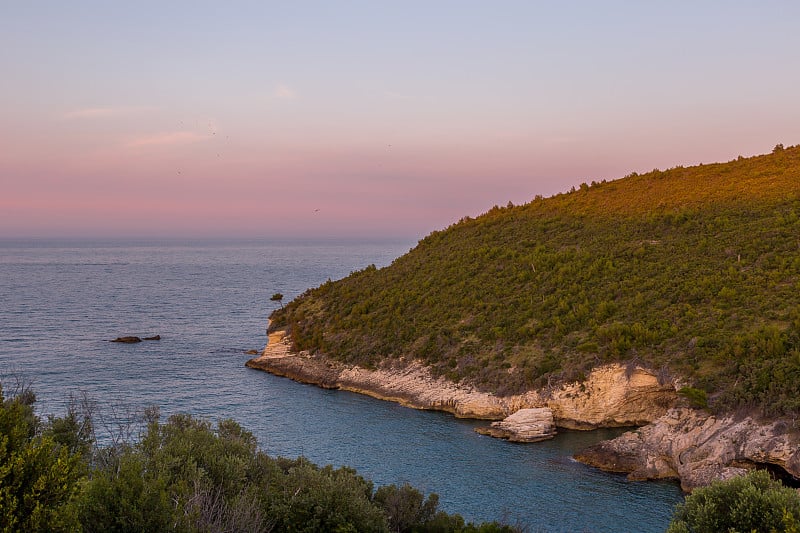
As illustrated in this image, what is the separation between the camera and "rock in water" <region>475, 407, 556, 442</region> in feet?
126

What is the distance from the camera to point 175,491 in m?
15.2

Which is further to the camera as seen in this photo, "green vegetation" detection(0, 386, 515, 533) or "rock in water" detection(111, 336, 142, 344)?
"rock in water" detection(111, 336, 142, 344)

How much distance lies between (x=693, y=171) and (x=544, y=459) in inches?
2159

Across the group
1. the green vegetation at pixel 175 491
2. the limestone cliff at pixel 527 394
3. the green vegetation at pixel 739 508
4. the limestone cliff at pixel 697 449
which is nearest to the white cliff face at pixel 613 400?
the limestone cliff at pixel 527 394

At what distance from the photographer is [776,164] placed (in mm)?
66188

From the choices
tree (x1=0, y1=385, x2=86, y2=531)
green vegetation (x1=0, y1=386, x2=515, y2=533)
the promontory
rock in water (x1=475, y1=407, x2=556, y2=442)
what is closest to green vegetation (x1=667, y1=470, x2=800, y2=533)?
green vegetation (x1=0, y1=386, x2=515, y2=533)

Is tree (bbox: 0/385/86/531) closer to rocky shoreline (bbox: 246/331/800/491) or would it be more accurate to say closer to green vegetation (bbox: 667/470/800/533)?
green vegetation (bbox: 667/470/800/533)

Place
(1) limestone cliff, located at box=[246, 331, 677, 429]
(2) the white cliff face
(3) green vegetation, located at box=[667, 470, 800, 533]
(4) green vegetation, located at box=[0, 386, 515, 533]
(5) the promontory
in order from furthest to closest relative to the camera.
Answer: (1) limestone cliff, located at box=[246, 331, 677, 429] < (2) the white cliff face < (5) the promontory < (3) green vegetation, located at box=[667, 470, 800, 533] < (4) green vegetation, located at box=[0, 386, 515, 533]

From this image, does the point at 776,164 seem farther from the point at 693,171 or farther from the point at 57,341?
the point at 57,341

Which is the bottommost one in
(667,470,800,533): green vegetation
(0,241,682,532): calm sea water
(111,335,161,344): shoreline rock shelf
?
(0,241,682,532): calm sea water

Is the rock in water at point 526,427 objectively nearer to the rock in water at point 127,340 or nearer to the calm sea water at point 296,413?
the calm sea water at point 296,413

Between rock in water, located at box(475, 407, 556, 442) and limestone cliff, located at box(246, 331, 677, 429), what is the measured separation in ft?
4.20

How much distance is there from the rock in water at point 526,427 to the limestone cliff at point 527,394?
1281 mm

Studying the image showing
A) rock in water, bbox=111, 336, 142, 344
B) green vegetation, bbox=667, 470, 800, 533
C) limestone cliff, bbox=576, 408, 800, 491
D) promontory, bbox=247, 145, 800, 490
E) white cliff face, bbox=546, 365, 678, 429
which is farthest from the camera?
rock in water, bbox=111, 336, 142, 344
